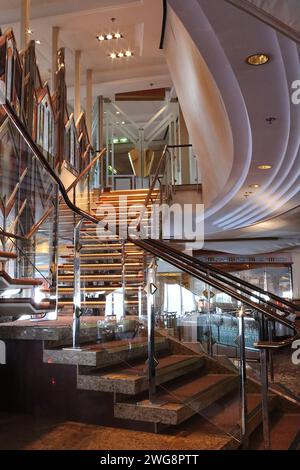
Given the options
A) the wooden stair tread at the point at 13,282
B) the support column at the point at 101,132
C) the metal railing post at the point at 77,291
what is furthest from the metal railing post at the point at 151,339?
the support column at the point at 101,132

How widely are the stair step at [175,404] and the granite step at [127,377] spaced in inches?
3.9

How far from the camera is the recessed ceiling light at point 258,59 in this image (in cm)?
418

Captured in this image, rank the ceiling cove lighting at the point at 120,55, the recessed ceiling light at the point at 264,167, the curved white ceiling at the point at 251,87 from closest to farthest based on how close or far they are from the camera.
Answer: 1. the curved white ceiling at the point at 251,87
2. the recessed ceiling light at the point at 264,167
3. the ceiling cove lighting at the point at 120,55

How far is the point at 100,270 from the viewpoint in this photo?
177 inches

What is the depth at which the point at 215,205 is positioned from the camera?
10781mm

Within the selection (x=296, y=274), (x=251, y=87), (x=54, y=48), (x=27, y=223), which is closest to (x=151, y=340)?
(x=27, y=223)

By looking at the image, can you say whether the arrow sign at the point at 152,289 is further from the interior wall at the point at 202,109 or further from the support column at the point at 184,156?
the support column at the point at 184,156

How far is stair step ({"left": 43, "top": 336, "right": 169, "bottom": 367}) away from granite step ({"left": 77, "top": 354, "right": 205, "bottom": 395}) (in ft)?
0.25

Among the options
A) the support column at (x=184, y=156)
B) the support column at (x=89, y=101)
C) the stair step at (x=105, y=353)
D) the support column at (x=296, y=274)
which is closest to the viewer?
the stair step at (x=105, y=353)

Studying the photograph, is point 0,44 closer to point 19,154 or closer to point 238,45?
point 19,154

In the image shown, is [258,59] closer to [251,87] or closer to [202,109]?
[251,87]

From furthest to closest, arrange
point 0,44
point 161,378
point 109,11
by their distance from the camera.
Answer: point 109,11, point 0,44, point 161,378

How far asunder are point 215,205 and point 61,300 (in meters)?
7.33

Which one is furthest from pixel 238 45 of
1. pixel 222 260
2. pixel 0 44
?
pixel 222 260
